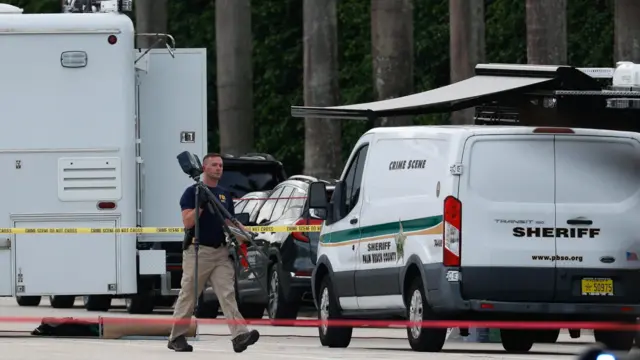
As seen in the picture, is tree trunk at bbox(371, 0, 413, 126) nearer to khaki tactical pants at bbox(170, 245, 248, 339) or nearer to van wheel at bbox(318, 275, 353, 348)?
van wheel at bbox(318, 275, 353, 348)

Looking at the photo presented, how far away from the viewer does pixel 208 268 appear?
63.2ft

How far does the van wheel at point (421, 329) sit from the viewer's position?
18.8 meters

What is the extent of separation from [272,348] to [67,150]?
367 centimetres

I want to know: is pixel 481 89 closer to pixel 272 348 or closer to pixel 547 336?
pixel 547 336

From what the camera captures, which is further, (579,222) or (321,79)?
(321,79)

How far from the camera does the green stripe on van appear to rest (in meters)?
18.7

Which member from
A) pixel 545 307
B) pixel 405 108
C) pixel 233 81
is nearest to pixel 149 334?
pixel 405 108

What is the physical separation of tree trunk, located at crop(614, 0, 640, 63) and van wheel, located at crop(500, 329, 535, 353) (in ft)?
35.3

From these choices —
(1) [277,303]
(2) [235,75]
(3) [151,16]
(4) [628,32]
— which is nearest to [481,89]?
(1) [277,303]

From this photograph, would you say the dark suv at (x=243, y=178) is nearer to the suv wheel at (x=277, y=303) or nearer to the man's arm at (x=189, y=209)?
the suv wheel at (x=277, y=303)

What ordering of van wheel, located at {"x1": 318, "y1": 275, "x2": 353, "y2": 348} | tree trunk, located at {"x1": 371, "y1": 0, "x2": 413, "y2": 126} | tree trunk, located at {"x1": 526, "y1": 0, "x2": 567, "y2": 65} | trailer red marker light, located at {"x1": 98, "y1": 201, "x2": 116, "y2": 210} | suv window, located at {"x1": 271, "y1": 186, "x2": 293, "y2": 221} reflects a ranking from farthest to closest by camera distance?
1. tree trunk, located at {"x1": 371, "y1": 0, "x2": 413, "y2": 126}
2. tree trunk, located at {"x1": 526, "y1": 0, "x2": 567, "y2": 65}
3. suv window, located at {"x1": 271, "y1": 186, "x2": 293, "y2": 221}
4. trailer red marker light, located at {"x1": 98, "y1": 201, "x2": 116, "y2": 210}
5. van wheel, located at {"x1": 318, "y1": 275, "x2": 353, "y2": 348}

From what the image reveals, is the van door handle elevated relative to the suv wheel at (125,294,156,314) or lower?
elevated

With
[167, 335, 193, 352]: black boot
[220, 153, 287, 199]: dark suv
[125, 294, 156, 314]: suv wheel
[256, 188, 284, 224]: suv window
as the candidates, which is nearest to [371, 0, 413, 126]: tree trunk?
[220, 153, 287, 199]: dark suv

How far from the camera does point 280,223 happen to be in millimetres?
25797
